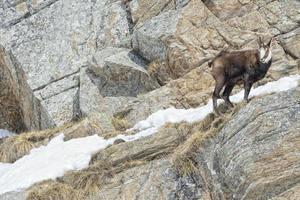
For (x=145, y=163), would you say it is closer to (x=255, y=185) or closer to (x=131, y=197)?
(x=131, y=197)

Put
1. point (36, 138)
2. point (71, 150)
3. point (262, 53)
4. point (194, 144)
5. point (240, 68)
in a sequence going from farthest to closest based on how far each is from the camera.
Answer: point (36, 138), point (71, 150), point (240, 68), point (262, 53), point (194, 144)

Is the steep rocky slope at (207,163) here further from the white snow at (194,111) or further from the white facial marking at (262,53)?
the white facial marking at (262,53)

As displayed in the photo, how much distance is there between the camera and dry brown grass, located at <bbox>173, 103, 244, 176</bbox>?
11.6 meters

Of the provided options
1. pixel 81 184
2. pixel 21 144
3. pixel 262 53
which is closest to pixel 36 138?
pixel 21 144

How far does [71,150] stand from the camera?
13625 mm

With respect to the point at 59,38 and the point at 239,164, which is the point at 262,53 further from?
the point at 59,38

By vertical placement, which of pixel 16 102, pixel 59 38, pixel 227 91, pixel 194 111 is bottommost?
pixel 16 102

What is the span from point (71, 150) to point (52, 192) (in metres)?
1.47

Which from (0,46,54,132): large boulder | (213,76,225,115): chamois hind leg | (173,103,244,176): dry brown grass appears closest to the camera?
(173,103,244,176): dry brown grass

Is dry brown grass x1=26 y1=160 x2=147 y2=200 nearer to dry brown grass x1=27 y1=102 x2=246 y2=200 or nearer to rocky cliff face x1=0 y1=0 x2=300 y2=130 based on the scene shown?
dry brown grass x1=27 y1=102 x2=246 y2=200

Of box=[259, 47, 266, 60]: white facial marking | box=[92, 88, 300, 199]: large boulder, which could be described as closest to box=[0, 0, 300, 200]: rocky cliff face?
box=[92, 88, 300, 199]: large boulder

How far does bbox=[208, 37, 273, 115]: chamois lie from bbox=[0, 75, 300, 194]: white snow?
1.28 ft

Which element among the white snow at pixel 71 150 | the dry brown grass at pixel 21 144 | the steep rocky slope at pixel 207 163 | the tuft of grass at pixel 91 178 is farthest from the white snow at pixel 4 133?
the tuft of grass at pixel 91 178

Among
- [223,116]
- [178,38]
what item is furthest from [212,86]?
[223,116]
